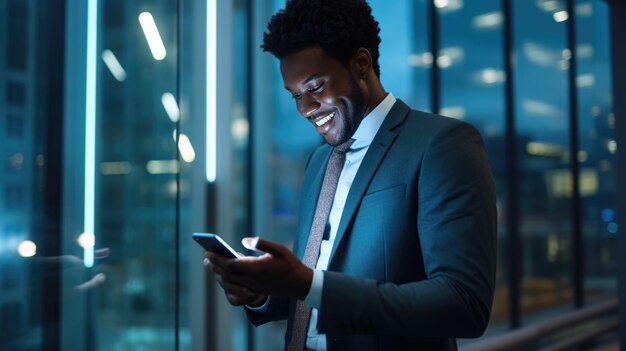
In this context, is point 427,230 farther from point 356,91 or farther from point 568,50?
point 568,50

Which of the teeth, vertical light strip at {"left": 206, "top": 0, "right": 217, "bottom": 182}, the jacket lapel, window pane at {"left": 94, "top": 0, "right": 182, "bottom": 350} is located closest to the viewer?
the jacket lapel

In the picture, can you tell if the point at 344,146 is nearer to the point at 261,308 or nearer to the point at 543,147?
the point at 261,308

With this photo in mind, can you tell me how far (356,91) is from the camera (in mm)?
1201

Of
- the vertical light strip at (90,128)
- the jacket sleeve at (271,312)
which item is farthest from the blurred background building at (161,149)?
the jacket sleeve at (271,312)

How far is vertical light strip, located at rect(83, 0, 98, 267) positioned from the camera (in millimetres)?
2254

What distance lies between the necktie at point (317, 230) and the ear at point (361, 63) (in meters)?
0.16

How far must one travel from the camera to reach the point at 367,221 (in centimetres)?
107

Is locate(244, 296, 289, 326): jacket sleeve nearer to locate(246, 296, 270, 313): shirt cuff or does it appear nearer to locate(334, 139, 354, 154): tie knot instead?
locate(246, 296, 270, 313): shirt cuff

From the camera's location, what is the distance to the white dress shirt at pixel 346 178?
3.77 feet

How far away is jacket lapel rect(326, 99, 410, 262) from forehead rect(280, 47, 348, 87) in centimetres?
16

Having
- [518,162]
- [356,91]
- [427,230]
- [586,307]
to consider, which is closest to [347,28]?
[356,91]

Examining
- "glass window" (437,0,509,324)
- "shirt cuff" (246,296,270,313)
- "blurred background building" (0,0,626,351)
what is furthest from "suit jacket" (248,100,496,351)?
"glass window" (437,0,509,324)

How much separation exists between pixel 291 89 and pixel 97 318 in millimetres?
1868

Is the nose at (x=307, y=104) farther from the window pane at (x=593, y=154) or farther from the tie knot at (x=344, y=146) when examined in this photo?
the window pane at (x=593, y=154)
